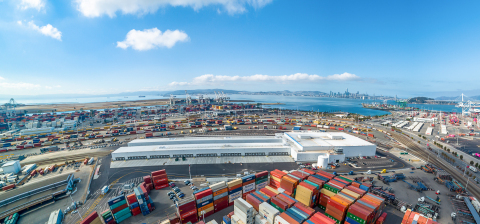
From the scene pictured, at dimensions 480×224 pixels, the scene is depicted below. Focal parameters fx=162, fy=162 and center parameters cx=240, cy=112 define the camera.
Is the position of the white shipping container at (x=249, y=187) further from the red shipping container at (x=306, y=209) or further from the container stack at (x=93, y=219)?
the container stack at (x=93, y=219)

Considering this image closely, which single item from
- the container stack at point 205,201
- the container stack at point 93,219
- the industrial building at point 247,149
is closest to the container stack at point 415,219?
the industrial building at point 247,149

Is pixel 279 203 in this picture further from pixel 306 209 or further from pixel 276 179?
pixel 276 179

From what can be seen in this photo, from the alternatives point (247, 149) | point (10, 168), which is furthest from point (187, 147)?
point (10, 168)

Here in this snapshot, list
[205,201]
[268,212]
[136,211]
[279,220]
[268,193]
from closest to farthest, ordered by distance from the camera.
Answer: [279,220], [268,212], [205,201], [268,193], [136,211]

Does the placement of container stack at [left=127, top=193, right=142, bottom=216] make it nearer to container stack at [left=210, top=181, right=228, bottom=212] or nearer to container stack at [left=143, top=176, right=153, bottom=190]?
container stack at [left=143, top=176, right=153, bottom=190]

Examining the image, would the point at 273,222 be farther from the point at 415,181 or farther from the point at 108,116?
the point at 108,116

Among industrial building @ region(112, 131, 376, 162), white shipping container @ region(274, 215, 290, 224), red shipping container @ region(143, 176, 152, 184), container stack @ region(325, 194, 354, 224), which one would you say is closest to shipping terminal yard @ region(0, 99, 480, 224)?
red shipping container @ region(143, 176, 152, 184)
